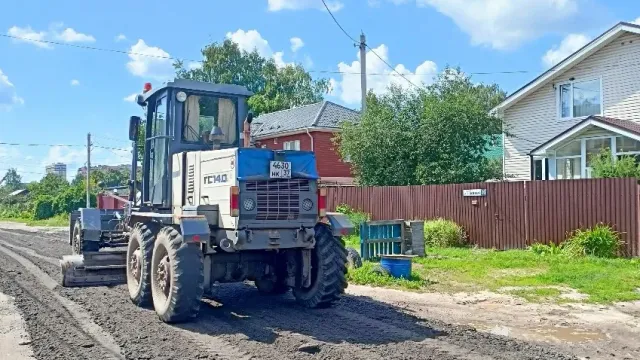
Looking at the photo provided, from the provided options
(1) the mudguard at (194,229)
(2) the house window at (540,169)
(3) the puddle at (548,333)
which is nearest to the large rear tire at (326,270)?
(1) the mudguard at (194,229)

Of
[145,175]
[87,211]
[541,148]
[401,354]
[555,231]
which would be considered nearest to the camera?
[401,354]

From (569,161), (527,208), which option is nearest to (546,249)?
(527,208)

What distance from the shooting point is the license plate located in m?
8.21

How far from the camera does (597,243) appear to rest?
47.1 feet

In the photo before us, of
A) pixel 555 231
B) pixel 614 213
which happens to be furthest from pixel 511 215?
pixel 614 213

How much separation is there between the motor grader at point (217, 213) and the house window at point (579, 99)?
57.1ft

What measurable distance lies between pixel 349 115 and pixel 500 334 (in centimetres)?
2942

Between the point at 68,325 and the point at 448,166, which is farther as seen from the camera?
the point at 448,166

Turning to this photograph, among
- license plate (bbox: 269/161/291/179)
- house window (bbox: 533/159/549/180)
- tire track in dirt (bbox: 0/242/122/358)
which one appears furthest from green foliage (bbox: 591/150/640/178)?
tire track in dirt (bbox: 0/242/122/358)

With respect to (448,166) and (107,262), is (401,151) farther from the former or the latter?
(107,262)

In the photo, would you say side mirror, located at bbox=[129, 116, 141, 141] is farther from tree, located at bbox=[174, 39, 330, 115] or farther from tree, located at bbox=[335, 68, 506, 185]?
tree, located at bbox=[174, 39, 330, 115]

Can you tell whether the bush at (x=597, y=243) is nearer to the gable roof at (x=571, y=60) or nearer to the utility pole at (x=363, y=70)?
the gable roof at (x=571, y=60)

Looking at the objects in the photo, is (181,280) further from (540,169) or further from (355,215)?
(540,169)

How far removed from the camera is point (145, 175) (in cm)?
1000
